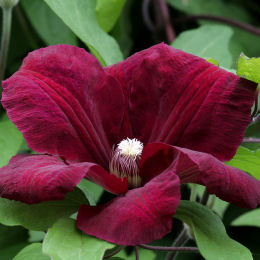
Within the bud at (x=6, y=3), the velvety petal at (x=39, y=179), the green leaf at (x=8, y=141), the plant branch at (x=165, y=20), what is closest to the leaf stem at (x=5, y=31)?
the bud at (x=6, y=3)

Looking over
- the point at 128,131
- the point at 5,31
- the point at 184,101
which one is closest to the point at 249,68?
the point at 184,101

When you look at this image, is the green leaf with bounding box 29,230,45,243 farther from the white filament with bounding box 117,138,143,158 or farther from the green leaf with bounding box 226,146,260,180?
the green leaf with bounding box 226,146,260,180

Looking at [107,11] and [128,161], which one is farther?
[107,11]

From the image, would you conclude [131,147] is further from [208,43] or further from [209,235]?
[208,43]

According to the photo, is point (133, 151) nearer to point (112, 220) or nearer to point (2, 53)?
point (112, 220)

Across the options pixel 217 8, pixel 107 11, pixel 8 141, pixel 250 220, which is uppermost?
pixel 107 11

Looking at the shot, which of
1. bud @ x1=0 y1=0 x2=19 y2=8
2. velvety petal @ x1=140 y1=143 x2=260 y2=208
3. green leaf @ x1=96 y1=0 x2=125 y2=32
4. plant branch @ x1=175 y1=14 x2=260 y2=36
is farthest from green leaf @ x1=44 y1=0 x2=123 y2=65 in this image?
plant branch @ x1=175 y1=14 x2=260 y2=36
